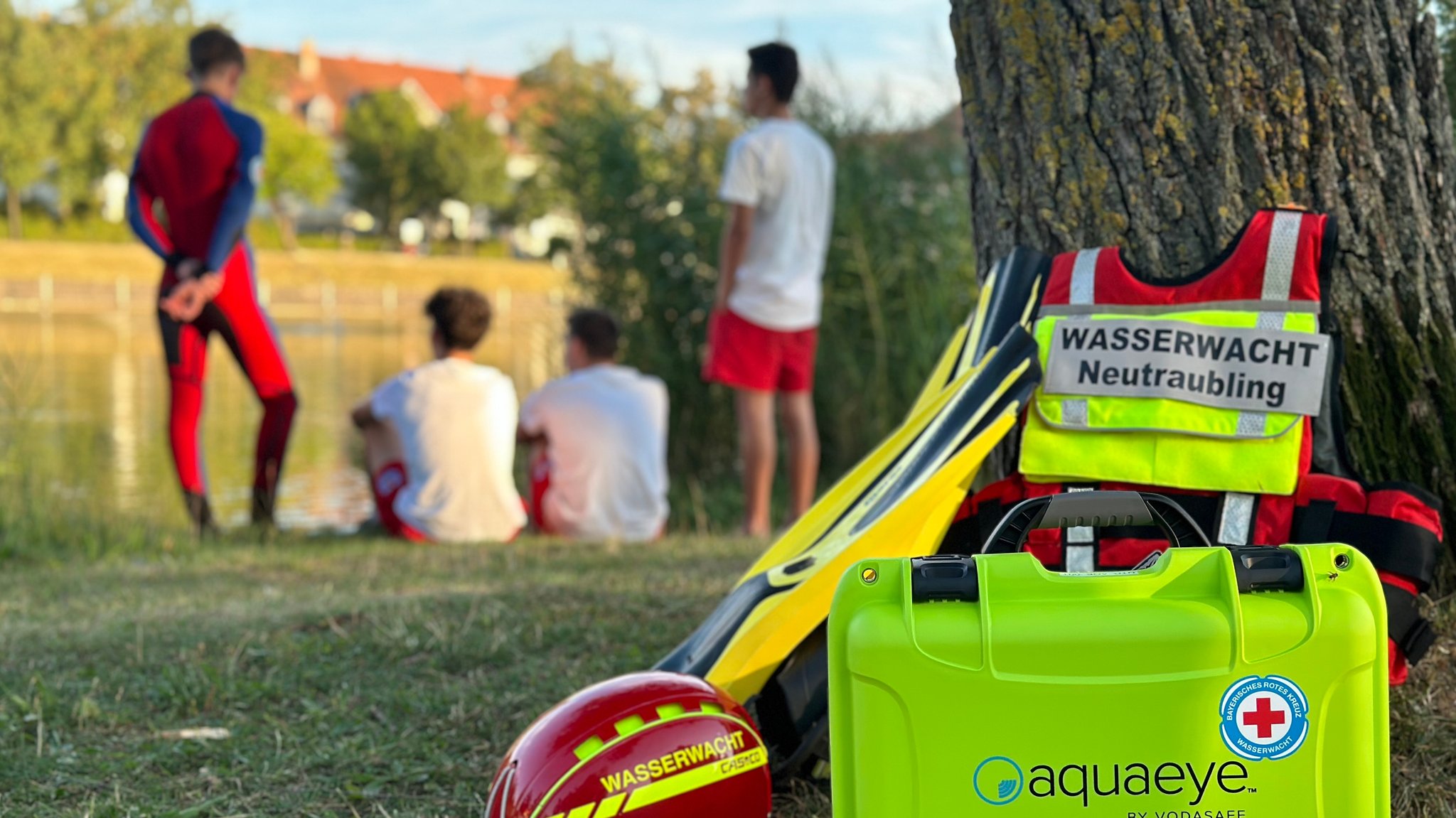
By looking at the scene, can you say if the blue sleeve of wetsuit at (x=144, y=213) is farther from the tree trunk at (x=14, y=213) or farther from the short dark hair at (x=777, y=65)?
the tree trunk at (x=14, y=213)

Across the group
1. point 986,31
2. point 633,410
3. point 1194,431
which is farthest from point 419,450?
point 1194,431

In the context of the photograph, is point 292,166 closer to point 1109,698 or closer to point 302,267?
point 302,267

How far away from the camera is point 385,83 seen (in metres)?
85.8

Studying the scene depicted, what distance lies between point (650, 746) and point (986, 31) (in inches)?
68.1

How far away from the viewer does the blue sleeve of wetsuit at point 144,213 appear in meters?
6.64

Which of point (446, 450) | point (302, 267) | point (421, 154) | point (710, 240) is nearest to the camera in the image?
point (446, 450)

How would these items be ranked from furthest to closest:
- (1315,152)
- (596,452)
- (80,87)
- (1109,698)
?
(80,87) < (596,452) < (1315,152) < (1109,698)

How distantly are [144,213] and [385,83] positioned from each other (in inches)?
3269

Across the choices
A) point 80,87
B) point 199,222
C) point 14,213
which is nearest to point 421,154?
point 80,87

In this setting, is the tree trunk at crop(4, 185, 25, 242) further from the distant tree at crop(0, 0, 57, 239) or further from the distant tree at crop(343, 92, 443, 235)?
the distant tree at crop(343, 92, 443, 235)

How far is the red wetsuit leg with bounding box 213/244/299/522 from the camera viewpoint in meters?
6.69

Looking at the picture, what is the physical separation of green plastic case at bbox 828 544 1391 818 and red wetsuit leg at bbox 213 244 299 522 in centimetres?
544

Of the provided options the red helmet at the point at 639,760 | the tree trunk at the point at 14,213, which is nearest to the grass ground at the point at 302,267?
the tree trunk at the point at 14,213

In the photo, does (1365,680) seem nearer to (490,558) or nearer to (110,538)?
(490,558)
